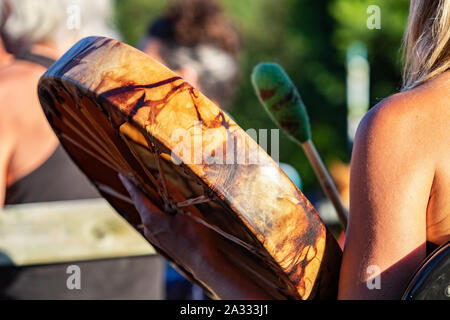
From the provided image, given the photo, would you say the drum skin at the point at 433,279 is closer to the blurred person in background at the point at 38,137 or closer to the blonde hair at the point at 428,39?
Answer: the blonde hair at the point at 428,39

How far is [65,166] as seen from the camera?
2246 millimetres

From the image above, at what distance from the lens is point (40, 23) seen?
2.26m

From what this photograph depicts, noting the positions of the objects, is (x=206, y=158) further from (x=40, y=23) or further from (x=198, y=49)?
(x=198, y=49)

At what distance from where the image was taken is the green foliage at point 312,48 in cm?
1004

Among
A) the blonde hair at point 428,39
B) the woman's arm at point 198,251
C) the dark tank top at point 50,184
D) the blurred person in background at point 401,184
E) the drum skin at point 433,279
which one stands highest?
the blonde hair at point 428,39

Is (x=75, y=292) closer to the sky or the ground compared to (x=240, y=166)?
closer to the ground

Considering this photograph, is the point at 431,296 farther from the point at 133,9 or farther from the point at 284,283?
the point at 133,9

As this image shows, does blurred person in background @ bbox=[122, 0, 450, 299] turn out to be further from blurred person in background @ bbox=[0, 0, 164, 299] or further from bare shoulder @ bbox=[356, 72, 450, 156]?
blurred person in background @ bbox=[0, 0, 164, 299]

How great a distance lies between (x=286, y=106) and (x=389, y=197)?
1.59 feet

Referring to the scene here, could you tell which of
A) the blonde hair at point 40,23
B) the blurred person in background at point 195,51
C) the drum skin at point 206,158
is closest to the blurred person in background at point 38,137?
the blonde hair at point 40,23

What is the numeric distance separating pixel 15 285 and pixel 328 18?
10.5 metres

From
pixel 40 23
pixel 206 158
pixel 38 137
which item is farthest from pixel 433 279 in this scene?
pixel 40 23

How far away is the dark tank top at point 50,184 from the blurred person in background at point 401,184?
4.96 feet

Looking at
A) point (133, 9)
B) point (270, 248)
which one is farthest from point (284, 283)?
point (133, 9)
